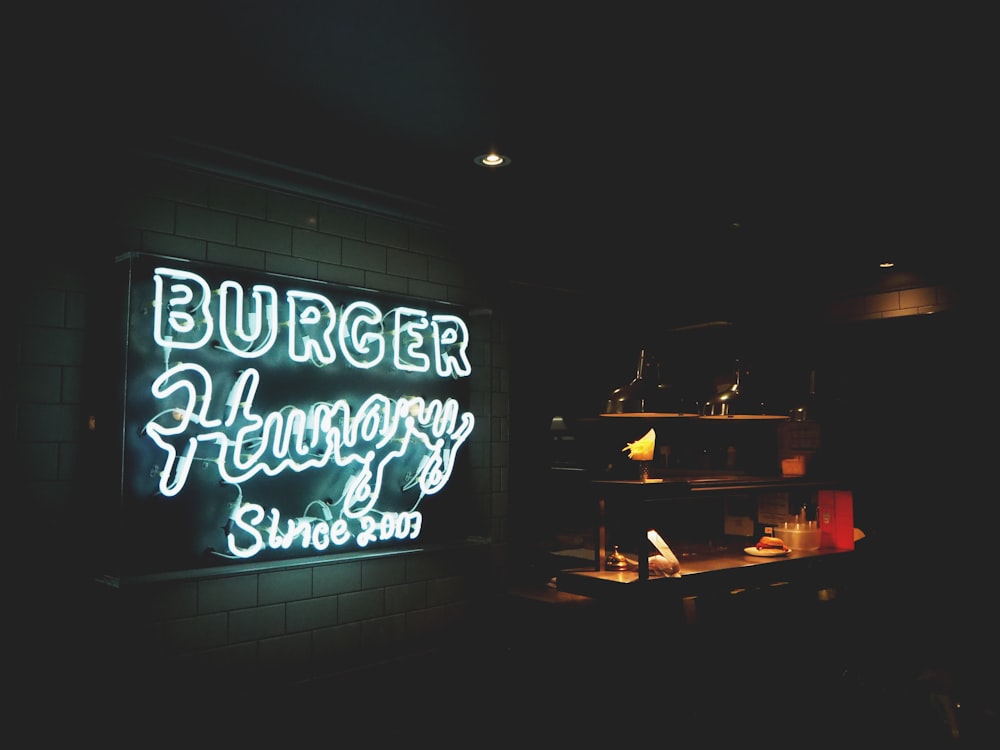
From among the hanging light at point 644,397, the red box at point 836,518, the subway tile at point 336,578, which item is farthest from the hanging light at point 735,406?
the subway tile at point 336,578

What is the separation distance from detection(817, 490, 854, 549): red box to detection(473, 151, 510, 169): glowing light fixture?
3.85 metres

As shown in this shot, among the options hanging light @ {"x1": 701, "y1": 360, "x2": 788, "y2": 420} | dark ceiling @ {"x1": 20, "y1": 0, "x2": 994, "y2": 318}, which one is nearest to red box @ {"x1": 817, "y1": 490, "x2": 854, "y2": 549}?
hanging light @ {"x1": 701, "y1": 360, "x2": 788, "y2": 420}

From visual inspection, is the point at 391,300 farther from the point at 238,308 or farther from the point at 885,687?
the point at 885,687

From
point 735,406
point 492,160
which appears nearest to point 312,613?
point 492,160

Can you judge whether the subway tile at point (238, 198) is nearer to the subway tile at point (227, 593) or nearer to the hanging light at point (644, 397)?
the subway tile at point (227, 593)

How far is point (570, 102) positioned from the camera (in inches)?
139

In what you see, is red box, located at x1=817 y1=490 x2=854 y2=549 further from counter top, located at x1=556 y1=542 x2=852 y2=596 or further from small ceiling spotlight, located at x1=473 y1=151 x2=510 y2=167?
small ceiling spotlight, located at x1=473 y1=151 x2=510 y2=167

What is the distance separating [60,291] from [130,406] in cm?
62

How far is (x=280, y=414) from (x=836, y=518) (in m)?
4.60

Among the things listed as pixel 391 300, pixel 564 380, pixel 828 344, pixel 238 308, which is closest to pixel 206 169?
pixel 238 308

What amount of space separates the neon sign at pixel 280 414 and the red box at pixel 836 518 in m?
3.32

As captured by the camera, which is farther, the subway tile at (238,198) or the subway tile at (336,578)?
the subway tile at (336,578)

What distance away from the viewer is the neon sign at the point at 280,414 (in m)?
3.29

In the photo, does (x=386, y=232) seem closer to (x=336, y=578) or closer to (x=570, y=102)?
(x=570, y=102)
